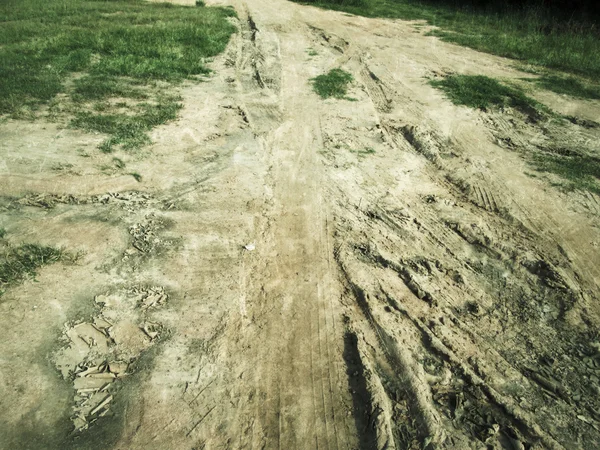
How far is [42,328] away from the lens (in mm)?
4543

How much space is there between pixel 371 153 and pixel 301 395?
17.2ft

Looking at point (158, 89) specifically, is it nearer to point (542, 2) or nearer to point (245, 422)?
point (245, 422)

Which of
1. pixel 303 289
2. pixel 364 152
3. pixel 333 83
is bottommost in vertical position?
pixel 303 289

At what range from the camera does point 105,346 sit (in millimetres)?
4445

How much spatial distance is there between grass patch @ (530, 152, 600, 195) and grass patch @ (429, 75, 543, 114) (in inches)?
86.4

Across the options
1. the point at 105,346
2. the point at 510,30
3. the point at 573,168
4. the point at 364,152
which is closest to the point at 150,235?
the point at 105,346

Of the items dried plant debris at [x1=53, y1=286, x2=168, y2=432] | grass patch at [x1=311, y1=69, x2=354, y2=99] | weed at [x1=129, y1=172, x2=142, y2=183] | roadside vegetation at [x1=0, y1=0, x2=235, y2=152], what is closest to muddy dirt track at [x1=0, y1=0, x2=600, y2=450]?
dried plant debris at [x1=53, y1=286, x2=168, y2=432]

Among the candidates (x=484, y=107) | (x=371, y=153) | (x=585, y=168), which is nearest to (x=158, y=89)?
(x=371, y=153)

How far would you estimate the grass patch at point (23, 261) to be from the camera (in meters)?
5.03

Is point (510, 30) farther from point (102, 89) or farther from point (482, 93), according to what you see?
point (102, 89)

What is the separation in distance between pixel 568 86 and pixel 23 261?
43.3 feet

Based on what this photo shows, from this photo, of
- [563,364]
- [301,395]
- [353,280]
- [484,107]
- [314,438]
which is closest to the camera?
[314,438]

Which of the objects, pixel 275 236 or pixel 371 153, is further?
pixel 371 153

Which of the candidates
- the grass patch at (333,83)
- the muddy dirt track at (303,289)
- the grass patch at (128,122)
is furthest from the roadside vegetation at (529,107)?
the grass patch at (128,122)
